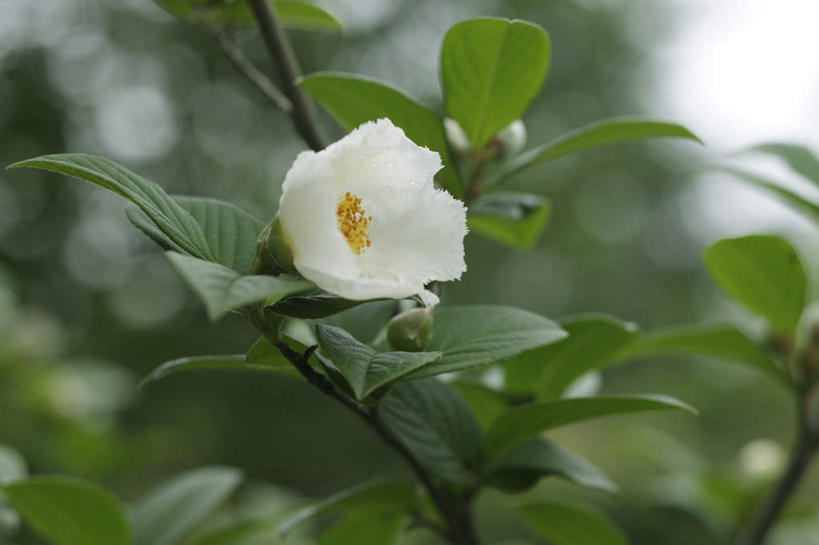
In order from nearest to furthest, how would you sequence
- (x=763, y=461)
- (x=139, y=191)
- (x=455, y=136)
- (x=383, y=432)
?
(x=139, y=191) < (x=383, y=432) < (x=455, y=136) < (x=763, y=461)

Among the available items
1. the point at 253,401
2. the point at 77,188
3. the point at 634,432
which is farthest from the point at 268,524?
the point at 77,188

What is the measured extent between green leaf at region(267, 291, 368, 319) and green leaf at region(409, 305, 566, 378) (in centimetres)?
7

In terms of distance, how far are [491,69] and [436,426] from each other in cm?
36

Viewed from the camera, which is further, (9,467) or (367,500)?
(9,467)

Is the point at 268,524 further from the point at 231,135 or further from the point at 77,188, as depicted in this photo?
the point at 231,135

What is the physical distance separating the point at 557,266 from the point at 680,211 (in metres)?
2.98

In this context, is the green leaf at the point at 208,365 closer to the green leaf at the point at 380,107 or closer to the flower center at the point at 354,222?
the flower center at the point at 354,222

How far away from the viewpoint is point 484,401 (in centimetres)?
94

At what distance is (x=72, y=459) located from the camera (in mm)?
1809

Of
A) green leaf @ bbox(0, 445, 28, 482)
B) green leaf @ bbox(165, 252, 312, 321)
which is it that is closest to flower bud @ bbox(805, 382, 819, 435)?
green leaf @ bbox(165, 252, 312, 321)

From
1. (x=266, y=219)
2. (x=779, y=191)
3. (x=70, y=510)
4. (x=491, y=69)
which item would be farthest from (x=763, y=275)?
(x=266, y=219)

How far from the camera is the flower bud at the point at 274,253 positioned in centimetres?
52

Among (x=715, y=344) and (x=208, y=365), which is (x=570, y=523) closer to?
(x=715, y=344)

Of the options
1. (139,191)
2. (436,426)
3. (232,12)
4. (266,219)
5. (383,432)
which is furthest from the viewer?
(266,219)
